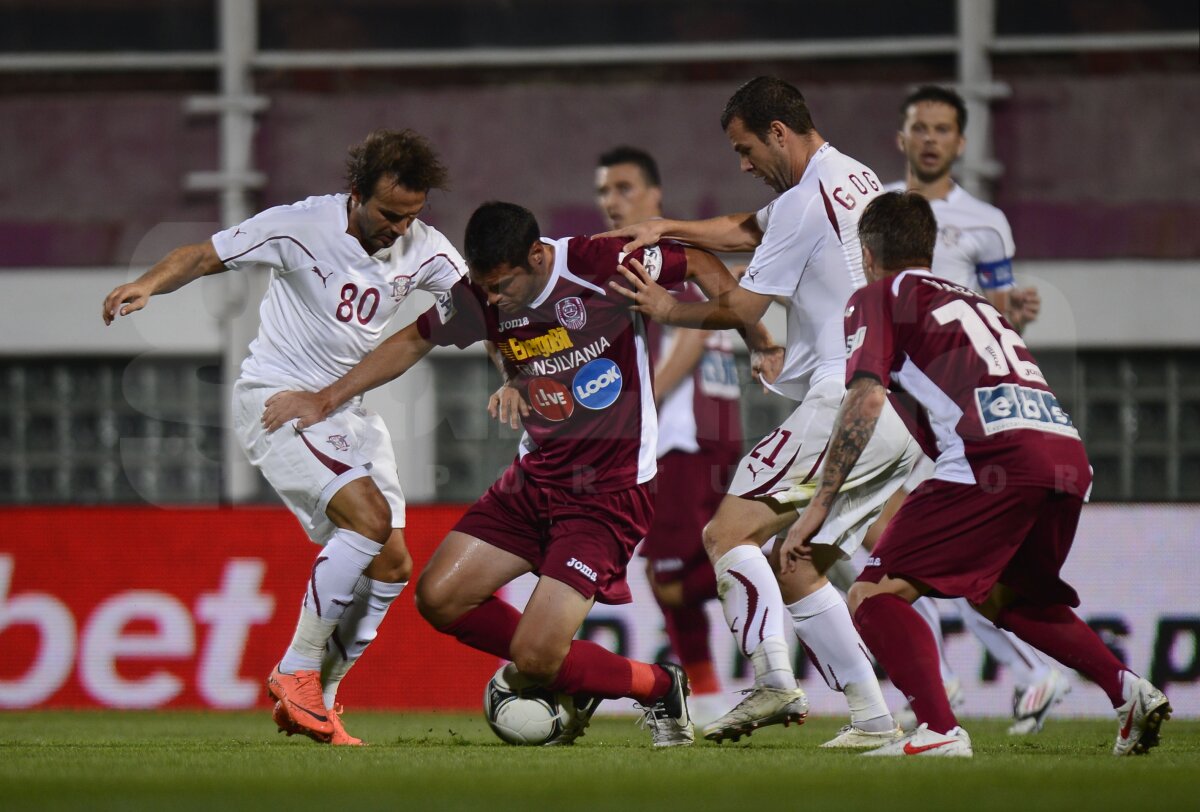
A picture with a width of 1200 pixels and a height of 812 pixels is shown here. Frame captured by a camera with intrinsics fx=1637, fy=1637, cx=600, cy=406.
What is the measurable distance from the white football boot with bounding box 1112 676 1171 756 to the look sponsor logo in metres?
2.02

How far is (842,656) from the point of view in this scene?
17.7 feet

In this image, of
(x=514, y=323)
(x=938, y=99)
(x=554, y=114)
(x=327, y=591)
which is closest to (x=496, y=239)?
(x=514, y=323)

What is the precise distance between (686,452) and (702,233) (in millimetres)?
2311

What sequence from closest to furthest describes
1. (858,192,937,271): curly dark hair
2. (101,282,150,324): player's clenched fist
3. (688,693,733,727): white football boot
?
(858,192,937,271): curly dark hair < (101,282,150,324): player's clenched fist < (688,693,733,727): white football boot

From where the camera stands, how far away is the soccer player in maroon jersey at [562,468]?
540 centimetres

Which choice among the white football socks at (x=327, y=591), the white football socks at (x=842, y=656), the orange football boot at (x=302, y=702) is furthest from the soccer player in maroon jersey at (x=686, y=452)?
the orange football boot at (x=302, y=702)

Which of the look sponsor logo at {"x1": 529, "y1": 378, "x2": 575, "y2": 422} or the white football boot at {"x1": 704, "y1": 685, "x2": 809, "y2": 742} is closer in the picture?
the white football boot at {"x1": 704, "y1": 685, "x2": 809, "y2": 742}

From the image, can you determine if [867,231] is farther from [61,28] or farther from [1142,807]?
[61,28]

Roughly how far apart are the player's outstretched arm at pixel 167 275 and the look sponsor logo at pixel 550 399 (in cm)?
120

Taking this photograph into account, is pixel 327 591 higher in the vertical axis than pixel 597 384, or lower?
lower

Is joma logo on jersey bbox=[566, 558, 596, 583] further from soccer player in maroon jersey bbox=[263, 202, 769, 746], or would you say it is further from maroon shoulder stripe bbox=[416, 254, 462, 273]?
maroon shoulder stripe bbox=[416, 254, 462, 273]

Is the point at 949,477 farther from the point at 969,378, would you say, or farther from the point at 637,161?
the point at 637,161

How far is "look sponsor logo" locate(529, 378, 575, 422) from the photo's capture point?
557 cm

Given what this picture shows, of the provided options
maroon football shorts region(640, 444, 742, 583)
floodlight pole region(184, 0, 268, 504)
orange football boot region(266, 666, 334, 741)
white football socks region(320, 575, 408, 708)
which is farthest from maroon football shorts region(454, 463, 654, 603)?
floodlight pole region(184, 0, 268, 504)
